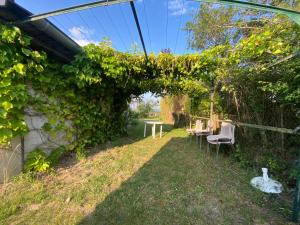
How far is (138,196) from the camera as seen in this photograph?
3.06 metres

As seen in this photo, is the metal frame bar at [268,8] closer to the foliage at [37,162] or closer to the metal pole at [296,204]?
the metal pole at [296,204]

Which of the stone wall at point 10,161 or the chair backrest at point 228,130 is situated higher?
the chair backrest at point 228,130

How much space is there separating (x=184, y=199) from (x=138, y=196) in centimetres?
68

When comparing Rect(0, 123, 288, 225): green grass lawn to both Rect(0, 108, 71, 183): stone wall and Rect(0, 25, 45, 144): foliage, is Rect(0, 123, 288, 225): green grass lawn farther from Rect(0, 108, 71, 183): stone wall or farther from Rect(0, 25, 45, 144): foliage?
Rect(0, 25, 45, 144): foliage

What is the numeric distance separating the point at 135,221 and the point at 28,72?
2.95m

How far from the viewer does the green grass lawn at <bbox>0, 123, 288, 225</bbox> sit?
2514 millimetres

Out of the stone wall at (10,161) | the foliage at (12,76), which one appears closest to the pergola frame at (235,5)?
the foliage at (12,76)

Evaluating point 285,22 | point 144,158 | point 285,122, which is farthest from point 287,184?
point 144,158

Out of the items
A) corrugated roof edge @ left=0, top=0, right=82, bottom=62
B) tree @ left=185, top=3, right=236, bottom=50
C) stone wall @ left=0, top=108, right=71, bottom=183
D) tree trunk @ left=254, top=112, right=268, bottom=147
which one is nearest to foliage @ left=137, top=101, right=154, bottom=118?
tree @ left=185, top=3, right=236, bottom=50

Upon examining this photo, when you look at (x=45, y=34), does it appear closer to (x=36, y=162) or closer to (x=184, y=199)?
(x=36, y=162)

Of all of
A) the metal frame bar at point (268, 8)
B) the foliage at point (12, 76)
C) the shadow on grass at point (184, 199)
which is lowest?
the shadow on grass at point (184, 199)

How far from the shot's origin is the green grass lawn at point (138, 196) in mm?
2514

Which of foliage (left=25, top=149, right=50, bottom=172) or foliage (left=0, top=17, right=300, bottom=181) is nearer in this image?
foliage (left=0, top=17, right=300, bottom=181)

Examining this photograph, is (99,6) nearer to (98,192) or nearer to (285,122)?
(98,192)
